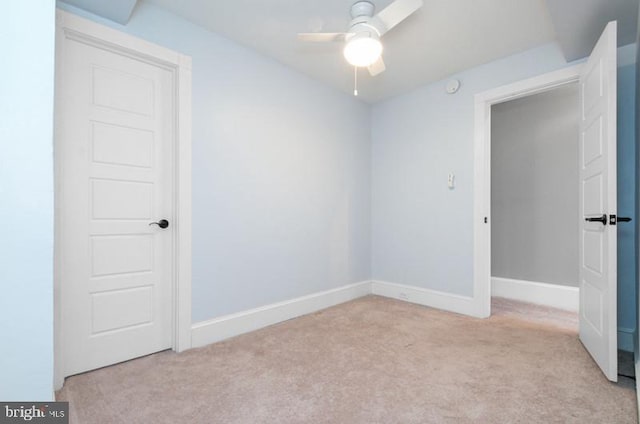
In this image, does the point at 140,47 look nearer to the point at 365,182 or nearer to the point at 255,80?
the point at 255,80

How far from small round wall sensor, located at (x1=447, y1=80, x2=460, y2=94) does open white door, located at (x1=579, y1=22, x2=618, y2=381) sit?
3.47ft

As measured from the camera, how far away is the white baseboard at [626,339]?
235cm

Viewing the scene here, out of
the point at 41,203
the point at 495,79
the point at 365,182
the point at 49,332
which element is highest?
the point at 495,79

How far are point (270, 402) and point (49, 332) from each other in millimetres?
1075

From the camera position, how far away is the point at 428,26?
244 centimetres

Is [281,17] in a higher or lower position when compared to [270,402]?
higher

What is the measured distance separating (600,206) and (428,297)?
1.87m

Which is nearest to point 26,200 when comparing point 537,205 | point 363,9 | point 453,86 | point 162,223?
point 162,223

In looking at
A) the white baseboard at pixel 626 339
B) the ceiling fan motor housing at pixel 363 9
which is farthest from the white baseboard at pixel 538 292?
the ceiling fan motor housing at pixel 363 9

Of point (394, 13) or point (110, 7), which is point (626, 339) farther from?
point (110, 7)

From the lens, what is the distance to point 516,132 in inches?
154

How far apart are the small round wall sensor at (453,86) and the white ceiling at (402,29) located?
0.49 ft

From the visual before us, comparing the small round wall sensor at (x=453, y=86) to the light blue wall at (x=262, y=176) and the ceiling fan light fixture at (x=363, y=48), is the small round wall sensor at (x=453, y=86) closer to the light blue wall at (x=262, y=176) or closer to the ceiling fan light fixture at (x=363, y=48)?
the light blue wall at (x=262, y=176)

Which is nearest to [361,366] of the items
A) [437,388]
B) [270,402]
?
[437,388]
